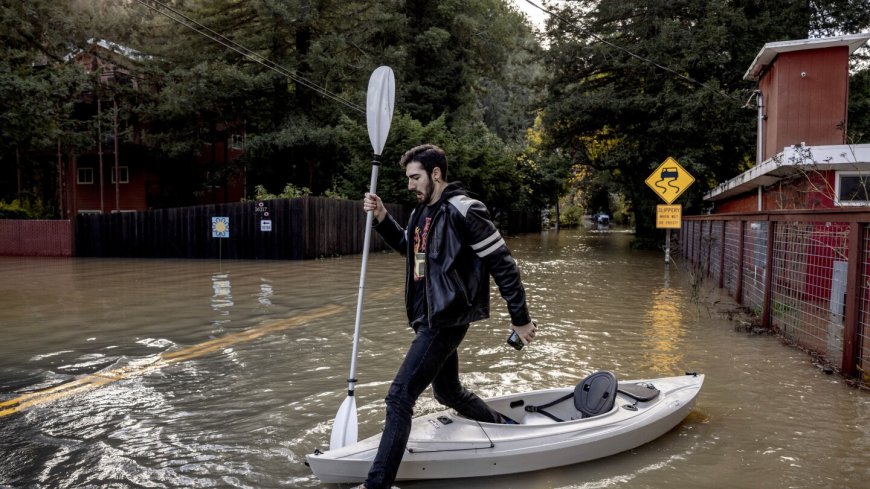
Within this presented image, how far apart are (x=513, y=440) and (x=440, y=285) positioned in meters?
1.11

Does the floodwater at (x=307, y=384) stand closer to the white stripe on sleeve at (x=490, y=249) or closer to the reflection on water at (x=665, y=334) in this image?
the reflection on water at (x=665, y=334)

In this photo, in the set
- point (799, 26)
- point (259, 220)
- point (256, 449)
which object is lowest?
point (256, 449)

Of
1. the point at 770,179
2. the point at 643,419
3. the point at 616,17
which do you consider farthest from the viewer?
the point at 616,17

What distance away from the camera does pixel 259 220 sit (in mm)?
22344

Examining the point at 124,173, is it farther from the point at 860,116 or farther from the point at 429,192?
the point at 429,192

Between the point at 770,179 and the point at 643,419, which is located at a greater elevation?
the point at 770,179

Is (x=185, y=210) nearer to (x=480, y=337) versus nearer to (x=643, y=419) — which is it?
(x=480, y=337)

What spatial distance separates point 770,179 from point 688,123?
10.1 m

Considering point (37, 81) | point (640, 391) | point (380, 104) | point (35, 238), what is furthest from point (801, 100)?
point (35, 238)

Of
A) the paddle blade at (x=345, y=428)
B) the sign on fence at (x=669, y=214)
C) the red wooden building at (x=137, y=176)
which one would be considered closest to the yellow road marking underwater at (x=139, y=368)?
the paddle blade at (x=345, y=428)

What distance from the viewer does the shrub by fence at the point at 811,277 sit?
5984 millimetres

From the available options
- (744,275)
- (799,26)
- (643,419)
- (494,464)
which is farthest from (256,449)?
(799,26)

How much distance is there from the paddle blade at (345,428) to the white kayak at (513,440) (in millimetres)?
153

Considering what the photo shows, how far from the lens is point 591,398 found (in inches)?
173
